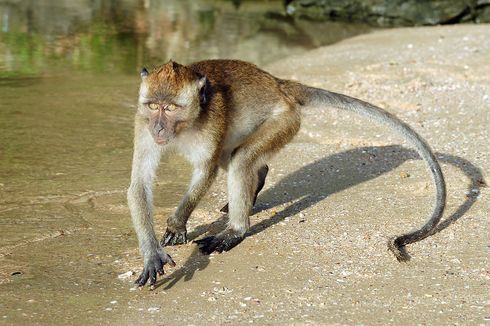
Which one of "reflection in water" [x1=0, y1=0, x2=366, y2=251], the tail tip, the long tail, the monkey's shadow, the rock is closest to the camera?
the tail tip

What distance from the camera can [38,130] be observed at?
9750 mm

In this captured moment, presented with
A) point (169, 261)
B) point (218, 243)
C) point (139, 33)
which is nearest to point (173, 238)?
point (218, 243)

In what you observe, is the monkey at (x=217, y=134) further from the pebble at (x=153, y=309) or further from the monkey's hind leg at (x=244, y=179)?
the pebble at (x=153, y=309)

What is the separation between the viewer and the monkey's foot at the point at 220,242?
6.55 meters

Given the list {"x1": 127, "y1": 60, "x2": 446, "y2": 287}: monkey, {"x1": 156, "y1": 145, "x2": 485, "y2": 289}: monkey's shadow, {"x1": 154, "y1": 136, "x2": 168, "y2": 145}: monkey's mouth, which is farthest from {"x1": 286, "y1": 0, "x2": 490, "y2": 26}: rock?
{"x1": 154, "y1": 136, "x2": 168, "y2": 145}: monkey's mouth

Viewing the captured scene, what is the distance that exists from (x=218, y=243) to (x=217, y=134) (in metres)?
0.79

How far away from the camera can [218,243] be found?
6590 millimetres

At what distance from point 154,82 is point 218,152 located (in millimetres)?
781

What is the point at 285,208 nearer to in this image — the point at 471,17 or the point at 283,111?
the point at 283,111

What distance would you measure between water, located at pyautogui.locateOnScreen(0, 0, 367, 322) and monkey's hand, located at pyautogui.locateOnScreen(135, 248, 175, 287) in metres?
0.25

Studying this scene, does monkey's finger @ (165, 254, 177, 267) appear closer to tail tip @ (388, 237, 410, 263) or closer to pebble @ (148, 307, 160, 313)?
pebble @ (148, 307, 160, 313)

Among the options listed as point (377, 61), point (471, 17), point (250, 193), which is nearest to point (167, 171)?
point (250, 193)

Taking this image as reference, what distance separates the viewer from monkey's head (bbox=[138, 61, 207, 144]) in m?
5.99

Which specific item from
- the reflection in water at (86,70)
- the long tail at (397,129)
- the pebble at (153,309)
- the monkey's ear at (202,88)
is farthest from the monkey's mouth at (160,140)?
the reflection in water at (86,70)
